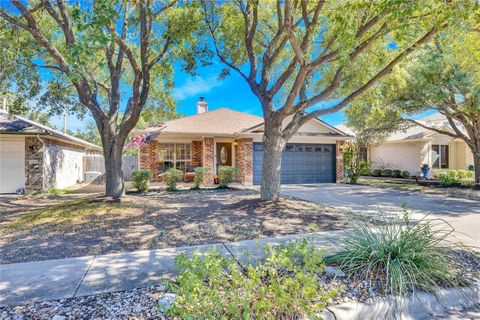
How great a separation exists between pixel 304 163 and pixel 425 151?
1092 cm

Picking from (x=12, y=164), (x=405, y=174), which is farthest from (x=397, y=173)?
(x=12, y=164)

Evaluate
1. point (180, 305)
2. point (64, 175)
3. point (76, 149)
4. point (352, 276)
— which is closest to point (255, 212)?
point (352, 276)

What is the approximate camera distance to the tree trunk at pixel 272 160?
783 centimetres

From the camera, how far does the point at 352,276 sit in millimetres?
3354

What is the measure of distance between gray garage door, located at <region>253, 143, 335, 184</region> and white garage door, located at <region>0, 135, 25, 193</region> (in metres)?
10.9

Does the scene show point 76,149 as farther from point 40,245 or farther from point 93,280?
point 93,280

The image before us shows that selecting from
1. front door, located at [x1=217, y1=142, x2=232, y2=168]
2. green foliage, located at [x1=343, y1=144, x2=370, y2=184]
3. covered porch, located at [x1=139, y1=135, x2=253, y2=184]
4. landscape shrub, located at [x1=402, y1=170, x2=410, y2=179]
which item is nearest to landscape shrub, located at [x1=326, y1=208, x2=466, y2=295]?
covered porch, located at [x1=139, y1=135, x2=253, y2=184]

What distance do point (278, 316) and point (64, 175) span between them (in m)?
16.7

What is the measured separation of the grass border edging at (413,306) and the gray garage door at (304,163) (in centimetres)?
1229

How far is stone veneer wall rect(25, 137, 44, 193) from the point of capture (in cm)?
1230

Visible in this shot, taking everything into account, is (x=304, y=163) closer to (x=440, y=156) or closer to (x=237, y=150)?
(x=237, y=150)

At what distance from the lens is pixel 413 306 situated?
115 inches

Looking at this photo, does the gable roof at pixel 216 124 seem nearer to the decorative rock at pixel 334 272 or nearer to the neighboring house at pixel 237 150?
the neighboring house at pixel 237 150

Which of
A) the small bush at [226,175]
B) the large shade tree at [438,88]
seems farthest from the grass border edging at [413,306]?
the small bush at [226,175]
